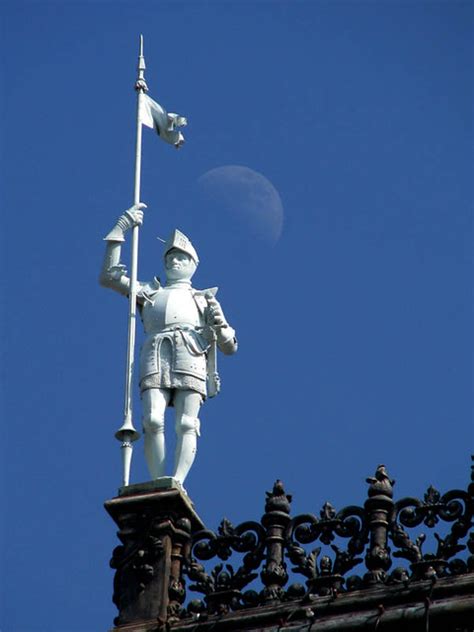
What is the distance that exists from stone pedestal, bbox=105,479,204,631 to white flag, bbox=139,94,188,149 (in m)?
6.94

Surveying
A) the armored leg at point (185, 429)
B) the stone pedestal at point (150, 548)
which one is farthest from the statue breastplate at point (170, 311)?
the stone pedestal at point (150, 548)

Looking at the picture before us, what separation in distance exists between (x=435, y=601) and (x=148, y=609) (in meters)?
3.74

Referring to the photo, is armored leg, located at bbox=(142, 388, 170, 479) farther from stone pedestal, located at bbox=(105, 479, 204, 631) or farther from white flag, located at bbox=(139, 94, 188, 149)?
white flag, located at bbox=(139, 94, 188, 149)

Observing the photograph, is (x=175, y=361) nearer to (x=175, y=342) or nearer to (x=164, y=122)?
(x=175, y=342)

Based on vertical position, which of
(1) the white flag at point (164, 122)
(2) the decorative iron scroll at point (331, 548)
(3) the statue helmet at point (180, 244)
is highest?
(1) the white flag at point (164, 122)

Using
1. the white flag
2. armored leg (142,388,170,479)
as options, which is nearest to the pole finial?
the white flag

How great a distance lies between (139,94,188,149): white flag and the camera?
3431 cm

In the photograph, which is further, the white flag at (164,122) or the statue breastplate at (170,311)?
the white flag at (164,122)

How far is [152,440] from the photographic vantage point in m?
→ 30.0

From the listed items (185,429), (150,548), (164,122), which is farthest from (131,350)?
(164,122)

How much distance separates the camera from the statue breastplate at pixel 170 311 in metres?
30.9

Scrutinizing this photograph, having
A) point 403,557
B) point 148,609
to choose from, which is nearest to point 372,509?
point 403,557

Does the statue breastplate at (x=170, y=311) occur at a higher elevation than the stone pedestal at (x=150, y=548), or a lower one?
higher

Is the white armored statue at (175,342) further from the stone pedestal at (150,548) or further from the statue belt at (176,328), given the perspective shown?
the stone pedestal at (150,548)
